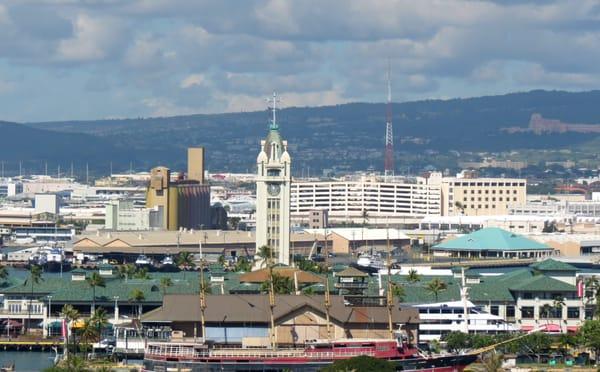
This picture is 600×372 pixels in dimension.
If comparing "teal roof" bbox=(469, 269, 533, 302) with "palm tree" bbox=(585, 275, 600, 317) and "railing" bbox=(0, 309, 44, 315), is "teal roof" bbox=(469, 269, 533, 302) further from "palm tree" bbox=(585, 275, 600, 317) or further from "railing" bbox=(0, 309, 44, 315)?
"railing" bbox=(0, 309, 44, 315)

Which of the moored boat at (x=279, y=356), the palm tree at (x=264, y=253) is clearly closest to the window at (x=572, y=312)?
the palm tree at (x=264, y=253)

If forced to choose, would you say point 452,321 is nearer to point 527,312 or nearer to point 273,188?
point 527,312

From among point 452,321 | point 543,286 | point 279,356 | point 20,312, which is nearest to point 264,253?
point 20,312

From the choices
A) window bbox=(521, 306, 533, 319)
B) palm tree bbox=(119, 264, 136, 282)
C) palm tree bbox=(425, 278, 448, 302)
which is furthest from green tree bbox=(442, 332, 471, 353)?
palm tree bbox=(119, 264, 136, 282)

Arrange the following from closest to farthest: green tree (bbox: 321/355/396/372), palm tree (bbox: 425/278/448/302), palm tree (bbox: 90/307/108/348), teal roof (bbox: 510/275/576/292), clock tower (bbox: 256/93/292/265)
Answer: green tree (bbox: 321/355/396/372), palm tree (bbox: 90/307/108/348), palm tree (bbox: 425/278/448/302), teal roof (bbox: 510/275/576/292), clock tower (bbox: 256/93/292/265)

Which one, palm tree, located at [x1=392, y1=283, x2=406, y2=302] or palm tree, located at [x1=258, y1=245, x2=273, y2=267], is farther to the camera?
palm tree, located at [x1=258, y1=245, x2=273, y2=267]

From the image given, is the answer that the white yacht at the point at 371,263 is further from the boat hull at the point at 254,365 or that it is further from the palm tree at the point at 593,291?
the boat hull at the point at 254,365

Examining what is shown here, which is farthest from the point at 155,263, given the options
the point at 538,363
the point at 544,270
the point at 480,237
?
the point at 538,363
